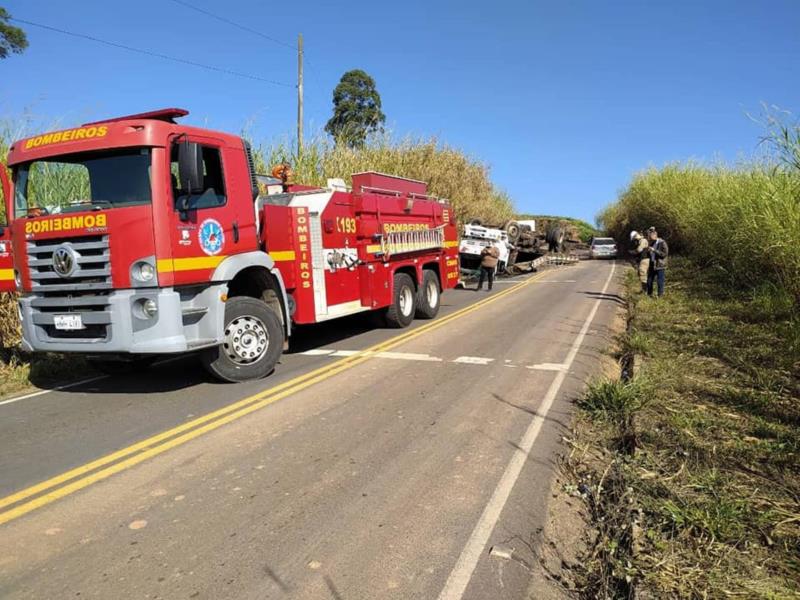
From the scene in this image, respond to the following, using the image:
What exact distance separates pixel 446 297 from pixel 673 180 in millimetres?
19535

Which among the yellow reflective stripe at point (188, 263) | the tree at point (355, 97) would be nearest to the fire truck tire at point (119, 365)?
the yellow reflective stripe at point (188, 263)

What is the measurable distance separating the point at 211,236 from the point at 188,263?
1.66 feet

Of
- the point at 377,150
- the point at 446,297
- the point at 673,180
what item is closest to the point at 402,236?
the point at 446,297

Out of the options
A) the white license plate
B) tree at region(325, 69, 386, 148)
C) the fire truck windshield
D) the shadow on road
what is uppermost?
tree at region(325, 69, 386, 148)

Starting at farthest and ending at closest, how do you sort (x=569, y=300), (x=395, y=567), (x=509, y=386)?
1. (x=569, y=300)
2. (x=509, y=386)
3. (x=395, y=567)

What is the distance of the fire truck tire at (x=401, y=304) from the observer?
10.8 metres

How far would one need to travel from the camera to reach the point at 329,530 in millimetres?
3443

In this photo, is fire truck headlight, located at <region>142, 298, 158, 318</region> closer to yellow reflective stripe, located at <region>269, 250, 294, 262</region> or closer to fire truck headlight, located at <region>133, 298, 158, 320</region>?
fire truck headlight, located at <region>133, 298, 158, 320</region>

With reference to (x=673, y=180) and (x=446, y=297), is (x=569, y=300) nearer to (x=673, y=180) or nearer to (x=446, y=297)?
(x=446, y=297)

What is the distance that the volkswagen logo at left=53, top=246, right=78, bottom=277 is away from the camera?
5938 mm

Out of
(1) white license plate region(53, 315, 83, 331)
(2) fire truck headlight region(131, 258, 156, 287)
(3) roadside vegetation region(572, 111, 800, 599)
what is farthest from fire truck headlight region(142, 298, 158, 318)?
(3) roadside vegetation region(572, 111, 800, 599)

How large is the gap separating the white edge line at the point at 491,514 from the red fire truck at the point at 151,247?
11.6ft

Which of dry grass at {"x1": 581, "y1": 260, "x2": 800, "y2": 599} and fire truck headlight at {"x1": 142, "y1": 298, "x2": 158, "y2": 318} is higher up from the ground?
fire truck headlight at {"x1": 142, "y1": 298, "x2": 158, "y2": 318}

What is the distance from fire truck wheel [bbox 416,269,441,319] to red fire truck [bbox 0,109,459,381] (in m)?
4.31
